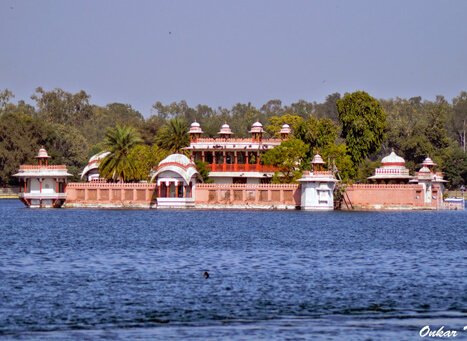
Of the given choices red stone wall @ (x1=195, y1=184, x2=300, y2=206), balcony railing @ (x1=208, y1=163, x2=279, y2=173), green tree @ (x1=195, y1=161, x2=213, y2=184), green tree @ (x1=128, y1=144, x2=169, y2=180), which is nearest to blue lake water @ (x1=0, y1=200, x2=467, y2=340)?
red stone wall @ (x1=195, y1=184, x2=300, y2=206)

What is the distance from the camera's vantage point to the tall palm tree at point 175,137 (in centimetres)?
10662

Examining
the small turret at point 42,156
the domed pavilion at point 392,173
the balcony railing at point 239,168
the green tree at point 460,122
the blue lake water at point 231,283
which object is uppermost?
the green tree at point 460,122

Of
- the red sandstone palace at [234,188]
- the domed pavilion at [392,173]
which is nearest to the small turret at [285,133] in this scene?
the red sandstone palace at [234,188]

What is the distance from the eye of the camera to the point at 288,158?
95.4 metres

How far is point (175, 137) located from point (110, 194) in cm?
1196

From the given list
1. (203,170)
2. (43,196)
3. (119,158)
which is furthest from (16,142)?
(203,170)

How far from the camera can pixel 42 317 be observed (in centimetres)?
2950

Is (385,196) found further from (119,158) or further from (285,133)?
(119,158)

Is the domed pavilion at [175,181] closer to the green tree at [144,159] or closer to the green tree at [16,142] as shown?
the green tree at [144,159]

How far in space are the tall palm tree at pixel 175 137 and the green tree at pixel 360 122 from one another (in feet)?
50.1

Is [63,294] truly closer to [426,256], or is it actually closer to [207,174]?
[426,256]

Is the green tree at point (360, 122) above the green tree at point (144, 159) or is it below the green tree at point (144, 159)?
above

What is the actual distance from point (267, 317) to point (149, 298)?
4636mm

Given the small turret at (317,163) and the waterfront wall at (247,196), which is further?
the waterfront wall at (247,196)
